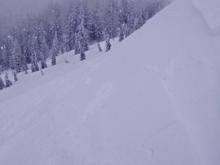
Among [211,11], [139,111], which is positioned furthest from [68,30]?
[139,111]

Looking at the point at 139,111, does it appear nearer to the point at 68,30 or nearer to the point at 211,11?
the point at 211,11

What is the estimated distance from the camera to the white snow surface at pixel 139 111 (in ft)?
24.5

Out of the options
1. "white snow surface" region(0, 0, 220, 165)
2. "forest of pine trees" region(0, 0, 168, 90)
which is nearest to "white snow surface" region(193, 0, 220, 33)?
"white snow surface" region(0, 0, 220, 165)

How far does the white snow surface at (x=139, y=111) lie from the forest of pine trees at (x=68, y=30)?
49.1 metres

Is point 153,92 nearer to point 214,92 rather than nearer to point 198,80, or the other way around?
point 198,80

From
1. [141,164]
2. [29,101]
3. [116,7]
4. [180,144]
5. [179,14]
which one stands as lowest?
[116,7]

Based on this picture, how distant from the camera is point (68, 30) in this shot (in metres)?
77.0

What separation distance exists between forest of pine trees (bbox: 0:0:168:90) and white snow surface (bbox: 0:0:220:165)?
49064 millimetres

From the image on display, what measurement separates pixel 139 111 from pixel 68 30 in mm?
71991

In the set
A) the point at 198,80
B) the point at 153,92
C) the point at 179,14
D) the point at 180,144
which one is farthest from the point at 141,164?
the point at 179,14

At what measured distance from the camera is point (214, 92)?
317 inches

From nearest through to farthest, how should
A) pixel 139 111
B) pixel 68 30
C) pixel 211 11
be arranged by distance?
pixel 139 111
pixel 211 11
pixel 68 30

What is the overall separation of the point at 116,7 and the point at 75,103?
272 ft

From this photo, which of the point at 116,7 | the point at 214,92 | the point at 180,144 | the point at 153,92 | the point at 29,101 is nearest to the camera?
the point at 180,144
